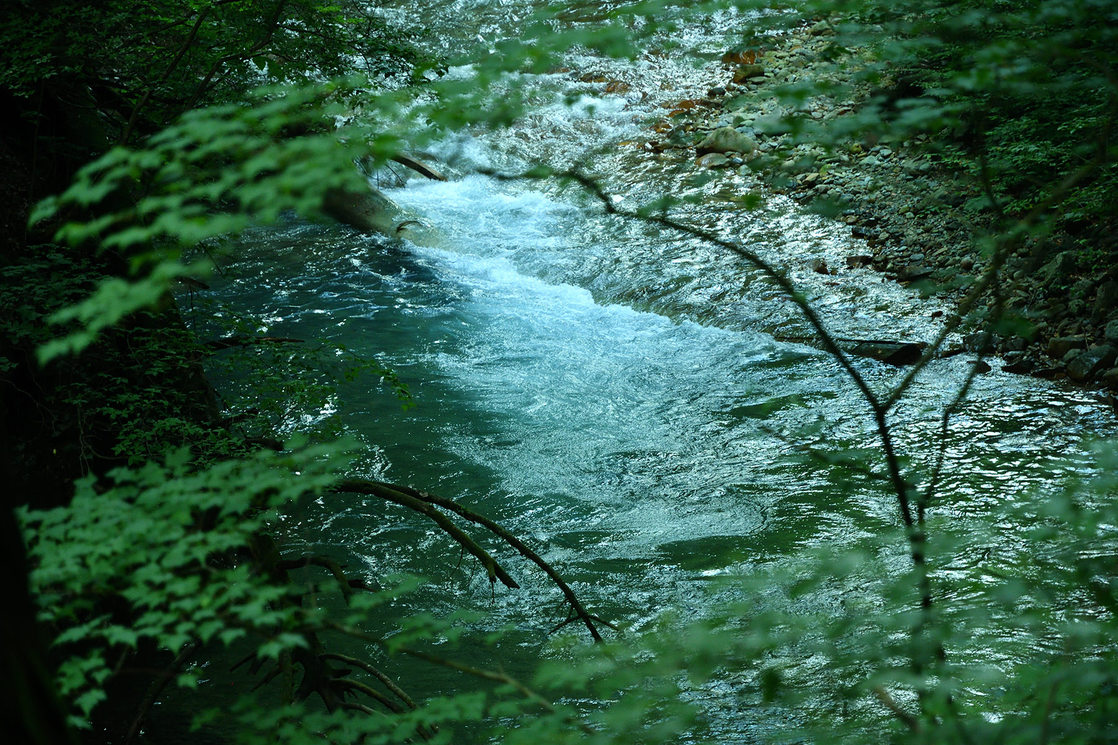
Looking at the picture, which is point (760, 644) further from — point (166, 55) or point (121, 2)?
point (166, 55)

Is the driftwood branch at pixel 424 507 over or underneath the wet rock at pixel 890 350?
over

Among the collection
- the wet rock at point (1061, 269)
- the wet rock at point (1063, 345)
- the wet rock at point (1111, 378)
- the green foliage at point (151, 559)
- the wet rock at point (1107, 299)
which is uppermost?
the green foliage at point (151, 559)

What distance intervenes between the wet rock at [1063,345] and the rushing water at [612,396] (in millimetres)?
473

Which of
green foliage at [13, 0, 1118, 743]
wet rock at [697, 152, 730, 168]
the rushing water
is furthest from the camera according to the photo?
wet rock at [697, 152, 730, 168]

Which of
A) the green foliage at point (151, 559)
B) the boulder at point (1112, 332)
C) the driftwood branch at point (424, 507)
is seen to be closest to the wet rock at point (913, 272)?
the boulder at point (1112, 332)

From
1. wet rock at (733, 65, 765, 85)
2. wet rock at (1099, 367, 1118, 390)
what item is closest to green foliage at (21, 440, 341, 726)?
wet rock at (1099, 367, 1118, 390)

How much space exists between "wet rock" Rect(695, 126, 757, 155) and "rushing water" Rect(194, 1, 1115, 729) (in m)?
0.50

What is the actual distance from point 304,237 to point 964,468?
9383 millimetres

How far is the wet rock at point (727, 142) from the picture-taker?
12086 mm

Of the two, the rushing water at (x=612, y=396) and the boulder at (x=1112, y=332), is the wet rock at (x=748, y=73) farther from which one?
the boulder at (x=1112, y=332)

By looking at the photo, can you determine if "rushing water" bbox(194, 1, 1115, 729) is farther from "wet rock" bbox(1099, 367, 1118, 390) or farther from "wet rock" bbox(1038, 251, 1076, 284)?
"wet rock" bbox(1038, 251, 1076, 284)

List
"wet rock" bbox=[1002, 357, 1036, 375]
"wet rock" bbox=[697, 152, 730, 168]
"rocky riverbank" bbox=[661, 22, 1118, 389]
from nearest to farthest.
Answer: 1. "rocky riverbank" bbox=[661, 22, 1118, 389]
2. "wet rock" bbox=[1002, 357, 1036, 375]
3. "wet rock" bbox=[697, 152, 730, 168]

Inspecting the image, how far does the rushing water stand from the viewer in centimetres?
589

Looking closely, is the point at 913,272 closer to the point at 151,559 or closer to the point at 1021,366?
the point at 1021,366
